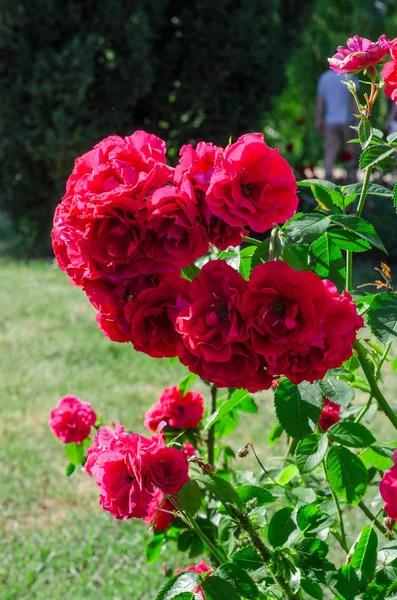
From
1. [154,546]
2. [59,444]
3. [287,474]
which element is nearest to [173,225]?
[287,474]

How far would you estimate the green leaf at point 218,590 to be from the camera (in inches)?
41.4

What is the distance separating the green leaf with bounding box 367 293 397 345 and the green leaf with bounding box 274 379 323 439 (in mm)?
134

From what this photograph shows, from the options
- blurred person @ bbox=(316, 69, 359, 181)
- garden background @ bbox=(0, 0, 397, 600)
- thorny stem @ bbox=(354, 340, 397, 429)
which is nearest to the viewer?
thorny stem @ bbox=(354, 340, 397, 429)

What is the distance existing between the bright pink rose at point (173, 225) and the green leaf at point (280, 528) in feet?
1.68

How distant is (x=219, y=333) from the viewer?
2.77 ft

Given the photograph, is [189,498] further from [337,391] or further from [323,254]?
[323,254]

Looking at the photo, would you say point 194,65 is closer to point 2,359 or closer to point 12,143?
point 12,143

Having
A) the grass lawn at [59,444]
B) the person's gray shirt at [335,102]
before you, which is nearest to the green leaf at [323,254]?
the grass lawn at [59,444]

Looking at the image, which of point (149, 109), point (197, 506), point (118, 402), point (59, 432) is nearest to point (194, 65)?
point (149, 109)

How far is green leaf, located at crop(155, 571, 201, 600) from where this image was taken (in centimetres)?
110

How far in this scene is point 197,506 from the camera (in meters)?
1.09

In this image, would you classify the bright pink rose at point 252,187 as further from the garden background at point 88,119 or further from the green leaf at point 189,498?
the garden background at point 88,119

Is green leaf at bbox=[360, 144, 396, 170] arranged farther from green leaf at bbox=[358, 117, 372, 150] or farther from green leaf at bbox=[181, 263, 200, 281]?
green leaf at bbox=[181, 263, 200, 281]

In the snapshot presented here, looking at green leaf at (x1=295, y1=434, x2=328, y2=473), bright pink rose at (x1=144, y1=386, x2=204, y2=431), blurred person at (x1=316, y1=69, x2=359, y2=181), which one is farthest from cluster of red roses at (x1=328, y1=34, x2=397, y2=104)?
blurred person at (x1=316, y1=69, x2=359, y2=181)
